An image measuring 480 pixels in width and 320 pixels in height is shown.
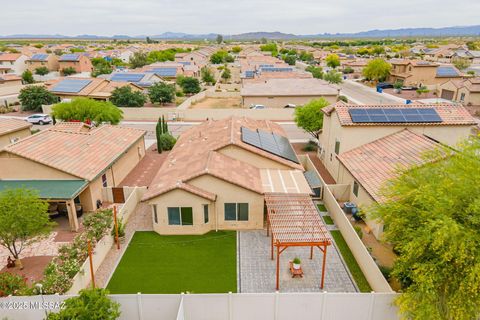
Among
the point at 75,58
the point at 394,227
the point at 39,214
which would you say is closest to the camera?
the point at 394,227

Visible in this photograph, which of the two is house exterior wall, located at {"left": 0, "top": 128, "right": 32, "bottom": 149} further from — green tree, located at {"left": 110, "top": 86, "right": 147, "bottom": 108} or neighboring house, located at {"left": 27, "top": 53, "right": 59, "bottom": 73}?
neighboring house, located at {"left": 27, "top": 53, "right": 59, "bottom": 73}

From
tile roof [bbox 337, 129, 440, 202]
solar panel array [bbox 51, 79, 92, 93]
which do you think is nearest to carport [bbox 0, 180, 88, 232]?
tile roof [bbox 337, 129, 440, 202]

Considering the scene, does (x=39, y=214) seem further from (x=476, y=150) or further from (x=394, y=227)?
(x=476, y=150)

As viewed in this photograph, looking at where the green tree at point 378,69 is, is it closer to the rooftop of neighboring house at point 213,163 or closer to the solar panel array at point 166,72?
the solar panel array at point 166,72

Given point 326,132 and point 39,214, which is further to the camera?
point 326,132

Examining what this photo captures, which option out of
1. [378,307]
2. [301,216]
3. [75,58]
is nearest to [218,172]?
[301,216]

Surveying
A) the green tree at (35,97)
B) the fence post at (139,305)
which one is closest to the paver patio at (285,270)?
the fence post at (139,305)
